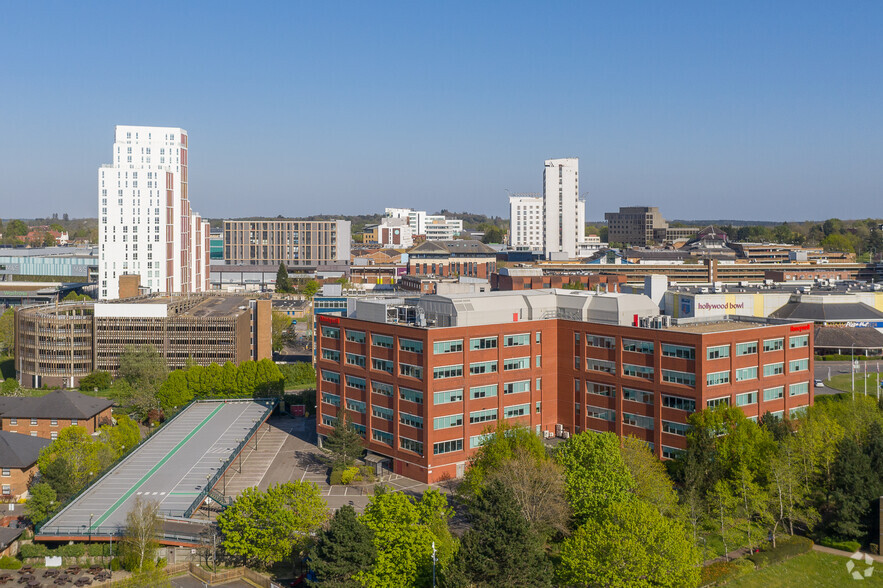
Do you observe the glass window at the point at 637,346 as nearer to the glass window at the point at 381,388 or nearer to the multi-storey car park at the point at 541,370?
the multi-storey car park at the point at 541,370

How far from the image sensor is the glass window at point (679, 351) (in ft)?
208

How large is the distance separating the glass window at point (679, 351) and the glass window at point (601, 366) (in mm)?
4757

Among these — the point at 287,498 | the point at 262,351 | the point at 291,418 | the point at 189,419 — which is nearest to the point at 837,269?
the point at 262,351

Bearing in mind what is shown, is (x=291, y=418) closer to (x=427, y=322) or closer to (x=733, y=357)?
(x=427, y=322)

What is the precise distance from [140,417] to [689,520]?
58.7 metres

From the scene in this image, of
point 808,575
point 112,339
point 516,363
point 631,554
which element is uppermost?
point 516,363

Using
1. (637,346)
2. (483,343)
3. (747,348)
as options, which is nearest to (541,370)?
(483,343)

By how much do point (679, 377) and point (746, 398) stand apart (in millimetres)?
5911

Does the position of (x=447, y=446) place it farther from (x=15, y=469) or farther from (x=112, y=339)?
(x=112, y=339)

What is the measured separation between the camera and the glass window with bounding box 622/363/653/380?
6594 centimetres

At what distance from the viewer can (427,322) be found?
6862 cm

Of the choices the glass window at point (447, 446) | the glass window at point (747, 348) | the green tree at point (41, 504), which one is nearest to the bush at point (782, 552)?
the glass window at point (747, 348)

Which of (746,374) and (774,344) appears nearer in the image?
(746,374)

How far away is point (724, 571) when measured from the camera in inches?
1917
